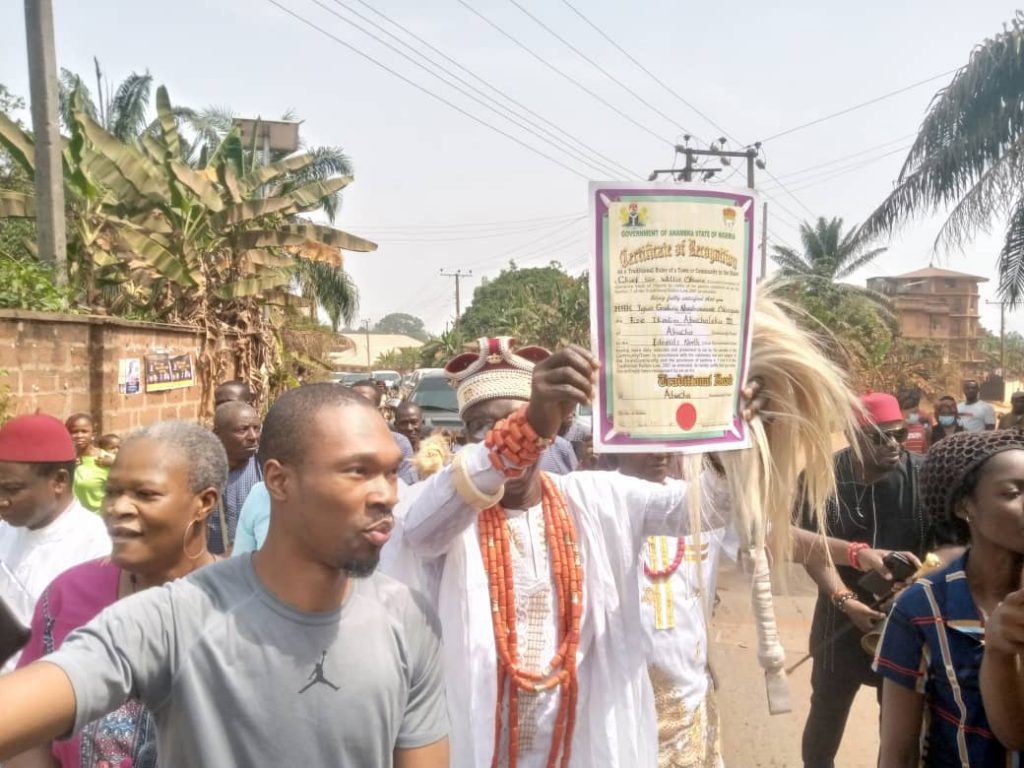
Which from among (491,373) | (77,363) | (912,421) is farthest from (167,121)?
(491,373)

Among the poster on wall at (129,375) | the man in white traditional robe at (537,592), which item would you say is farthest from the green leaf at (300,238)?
the man in white traditional robe at (537,592)

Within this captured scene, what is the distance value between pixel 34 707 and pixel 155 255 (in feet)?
35.4

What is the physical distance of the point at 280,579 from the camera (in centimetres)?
178

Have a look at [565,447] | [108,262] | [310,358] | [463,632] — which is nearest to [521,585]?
[463,632]

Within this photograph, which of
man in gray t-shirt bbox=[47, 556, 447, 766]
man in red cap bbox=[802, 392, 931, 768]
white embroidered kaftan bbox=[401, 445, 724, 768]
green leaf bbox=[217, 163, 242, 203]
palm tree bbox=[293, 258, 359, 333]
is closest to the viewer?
man in gray t-shirt bbox=[47, 556, 447, 766]

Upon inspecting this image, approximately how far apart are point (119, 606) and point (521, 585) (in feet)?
3.99

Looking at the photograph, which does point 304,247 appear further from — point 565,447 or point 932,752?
point 932,752

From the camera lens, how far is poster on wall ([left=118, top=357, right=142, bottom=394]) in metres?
9.30

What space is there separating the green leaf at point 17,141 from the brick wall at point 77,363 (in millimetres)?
2298

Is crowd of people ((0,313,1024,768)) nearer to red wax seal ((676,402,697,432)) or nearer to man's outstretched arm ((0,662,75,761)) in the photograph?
man's outstretched arm ((0,662,75,761))

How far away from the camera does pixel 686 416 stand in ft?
6.89

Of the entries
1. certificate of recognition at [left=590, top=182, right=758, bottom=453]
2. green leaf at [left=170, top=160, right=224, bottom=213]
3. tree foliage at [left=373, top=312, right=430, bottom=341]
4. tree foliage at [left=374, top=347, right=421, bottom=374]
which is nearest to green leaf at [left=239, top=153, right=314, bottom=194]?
green leaf at [left=170, top=160, right=224, bottom=213]

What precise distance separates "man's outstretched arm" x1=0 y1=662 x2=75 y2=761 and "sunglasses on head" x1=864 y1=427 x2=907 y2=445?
3053 millimetres

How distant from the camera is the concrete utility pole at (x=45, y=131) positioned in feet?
29.8
